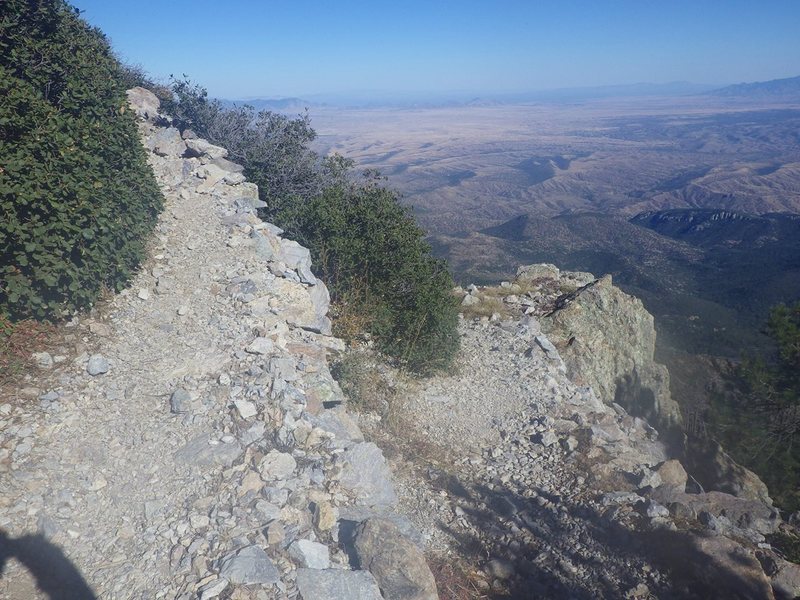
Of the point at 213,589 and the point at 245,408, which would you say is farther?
the point at 245,408

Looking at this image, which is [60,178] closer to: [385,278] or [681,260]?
[385,278]

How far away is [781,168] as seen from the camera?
403 feet

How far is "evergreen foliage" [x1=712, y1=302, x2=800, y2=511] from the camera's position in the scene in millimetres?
10633

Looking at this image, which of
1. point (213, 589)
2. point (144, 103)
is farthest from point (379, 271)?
point (144, 103)

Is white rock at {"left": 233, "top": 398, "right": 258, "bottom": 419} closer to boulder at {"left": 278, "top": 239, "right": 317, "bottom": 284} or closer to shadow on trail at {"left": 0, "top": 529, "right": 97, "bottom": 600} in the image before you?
shadow on trail at {"left": 0, "top": 529, "right": 97, "bottom": 600}

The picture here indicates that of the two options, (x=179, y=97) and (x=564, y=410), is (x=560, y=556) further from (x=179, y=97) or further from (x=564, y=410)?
(x=179, y=97)

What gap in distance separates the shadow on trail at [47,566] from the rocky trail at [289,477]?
0.02 m

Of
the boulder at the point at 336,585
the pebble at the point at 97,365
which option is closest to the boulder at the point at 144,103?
the pebble at the point at 97,365

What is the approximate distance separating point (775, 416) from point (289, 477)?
38.1ft

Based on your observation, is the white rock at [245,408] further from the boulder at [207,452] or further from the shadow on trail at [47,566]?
the shadow on trail at [47,566]

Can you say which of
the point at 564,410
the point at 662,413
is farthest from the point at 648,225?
the point at 564,410

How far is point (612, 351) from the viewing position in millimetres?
14898

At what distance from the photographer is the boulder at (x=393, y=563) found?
484 centimetres

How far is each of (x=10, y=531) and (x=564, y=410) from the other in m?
9.33
